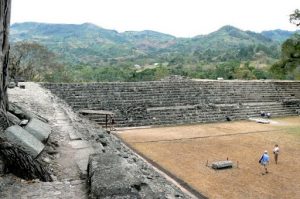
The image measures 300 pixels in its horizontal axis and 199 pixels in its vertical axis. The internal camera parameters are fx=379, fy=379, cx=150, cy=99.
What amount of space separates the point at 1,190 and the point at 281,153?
43.1ft

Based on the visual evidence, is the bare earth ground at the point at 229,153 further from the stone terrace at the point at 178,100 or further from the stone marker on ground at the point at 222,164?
the stone terrace at the point at 178,100

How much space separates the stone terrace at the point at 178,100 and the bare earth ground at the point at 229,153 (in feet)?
4.76

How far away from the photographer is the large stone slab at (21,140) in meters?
5.71

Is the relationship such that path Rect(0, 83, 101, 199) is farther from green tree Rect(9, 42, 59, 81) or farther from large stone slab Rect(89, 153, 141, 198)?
green tree Rect(9, 42, 59, 81)

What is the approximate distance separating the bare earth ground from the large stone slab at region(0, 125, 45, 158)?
6.01 metres

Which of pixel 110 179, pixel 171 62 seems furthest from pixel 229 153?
pixel 171 62

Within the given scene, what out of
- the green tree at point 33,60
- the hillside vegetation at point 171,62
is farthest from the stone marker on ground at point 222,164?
the hillside vegetation at point 171,62


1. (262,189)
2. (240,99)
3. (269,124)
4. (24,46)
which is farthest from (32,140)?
(24,46)

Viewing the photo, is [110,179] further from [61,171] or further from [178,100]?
[178,100]

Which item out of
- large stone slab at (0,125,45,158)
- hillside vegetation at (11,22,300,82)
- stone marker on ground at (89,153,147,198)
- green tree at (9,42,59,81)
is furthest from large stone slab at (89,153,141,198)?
hillside vegetation at (11,22,300,82)

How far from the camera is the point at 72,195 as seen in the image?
199 inches

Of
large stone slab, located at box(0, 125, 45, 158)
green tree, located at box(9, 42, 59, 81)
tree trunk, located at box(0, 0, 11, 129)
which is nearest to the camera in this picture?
large stone slab, located at box(0, 125, 45, 158)

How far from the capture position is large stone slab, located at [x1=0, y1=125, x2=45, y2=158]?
571cm

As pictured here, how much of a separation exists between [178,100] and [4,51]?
1787cm
